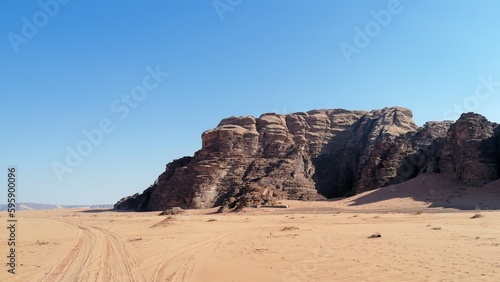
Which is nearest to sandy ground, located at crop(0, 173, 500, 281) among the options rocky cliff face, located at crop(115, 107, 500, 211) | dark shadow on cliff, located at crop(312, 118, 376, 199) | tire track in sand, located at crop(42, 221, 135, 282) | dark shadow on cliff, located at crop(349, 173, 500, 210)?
tire track in sand, located at crop(42, 221, 135, 282)

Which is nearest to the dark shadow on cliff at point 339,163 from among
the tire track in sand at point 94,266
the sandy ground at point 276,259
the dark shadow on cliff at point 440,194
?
the dark shadow on cliff at point 440,194

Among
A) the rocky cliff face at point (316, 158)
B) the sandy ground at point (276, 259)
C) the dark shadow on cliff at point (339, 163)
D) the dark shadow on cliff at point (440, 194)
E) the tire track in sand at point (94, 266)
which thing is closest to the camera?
the sandy ground at point (276, 259)

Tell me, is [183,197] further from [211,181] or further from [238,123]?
[238,123]

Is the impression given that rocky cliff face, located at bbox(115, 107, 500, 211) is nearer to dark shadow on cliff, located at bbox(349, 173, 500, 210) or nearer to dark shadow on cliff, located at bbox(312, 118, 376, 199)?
dark shadow on cliff, located at bbox(312, 118, 376, 199)

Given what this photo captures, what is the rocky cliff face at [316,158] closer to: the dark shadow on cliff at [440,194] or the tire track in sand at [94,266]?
the dark shadow on cliff at [440,194]

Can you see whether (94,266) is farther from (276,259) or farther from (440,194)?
(440,194)

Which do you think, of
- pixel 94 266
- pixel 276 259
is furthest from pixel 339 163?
pixel 94 266

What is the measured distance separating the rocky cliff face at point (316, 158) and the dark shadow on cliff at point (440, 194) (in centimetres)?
177

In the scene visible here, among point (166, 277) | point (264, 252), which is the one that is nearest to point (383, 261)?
point (264, 252)

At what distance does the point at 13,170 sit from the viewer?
44.7ft

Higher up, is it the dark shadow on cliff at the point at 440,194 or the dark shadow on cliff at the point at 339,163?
the dark shadow on cliff at the point at 339,163

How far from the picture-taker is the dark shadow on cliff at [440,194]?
3672cm

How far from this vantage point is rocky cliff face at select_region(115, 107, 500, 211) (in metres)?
48.4

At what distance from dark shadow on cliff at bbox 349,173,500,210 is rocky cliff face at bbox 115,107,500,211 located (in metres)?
1.77
